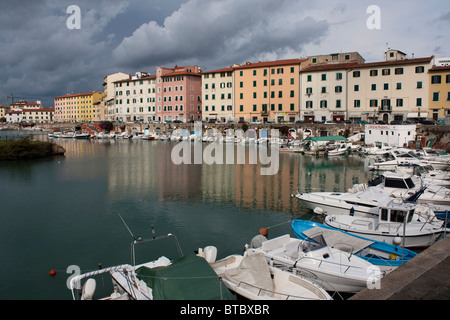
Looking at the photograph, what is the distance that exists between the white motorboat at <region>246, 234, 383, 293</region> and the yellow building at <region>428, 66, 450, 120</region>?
160ft

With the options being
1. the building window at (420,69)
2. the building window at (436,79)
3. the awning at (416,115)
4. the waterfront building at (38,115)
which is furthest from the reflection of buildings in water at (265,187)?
the waterfront building at (38,115)

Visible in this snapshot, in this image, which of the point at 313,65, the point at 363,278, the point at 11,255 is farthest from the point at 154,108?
the point at 363,278

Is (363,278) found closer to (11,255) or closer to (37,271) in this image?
(37,271)

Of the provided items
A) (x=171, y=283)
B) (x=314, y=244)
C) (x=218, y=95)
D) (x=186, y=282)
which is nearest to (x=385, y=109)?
(x=218, y=95)

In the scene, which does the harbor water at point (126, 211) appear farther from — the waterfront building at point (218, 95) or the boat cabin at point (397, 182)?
the waterfront building at point (218, 95)

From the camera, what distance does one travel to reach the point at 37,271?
12.5 meters

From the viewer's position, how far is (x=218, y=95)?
→ 7431cm

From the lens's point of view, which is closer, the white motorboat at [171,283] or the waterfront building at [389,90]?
the white motorboat at [171,283]

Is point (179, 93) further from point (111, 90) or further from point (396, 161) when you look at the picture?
point (396, 161)

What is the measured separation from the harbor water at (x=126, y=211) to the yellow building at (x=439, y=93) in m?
24.2

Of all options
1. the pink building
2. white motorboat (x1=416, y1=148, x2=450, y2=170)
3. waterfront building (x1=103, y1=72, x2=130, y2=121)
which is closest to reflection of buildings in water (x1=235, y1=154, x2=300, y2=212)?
white motorboat (x1=416, y1=148, x2=450, y2=170)

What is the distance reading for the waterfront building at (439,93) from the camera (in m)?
50.9

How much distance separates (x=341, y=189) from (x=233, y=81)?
49818mm

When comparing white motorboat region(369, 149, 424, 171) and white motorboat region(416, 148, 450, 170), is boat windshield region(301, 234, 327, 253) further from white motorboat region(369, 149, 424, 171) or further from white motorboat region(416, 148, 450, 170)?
white motorboat region(416, 148, 450, 170)
